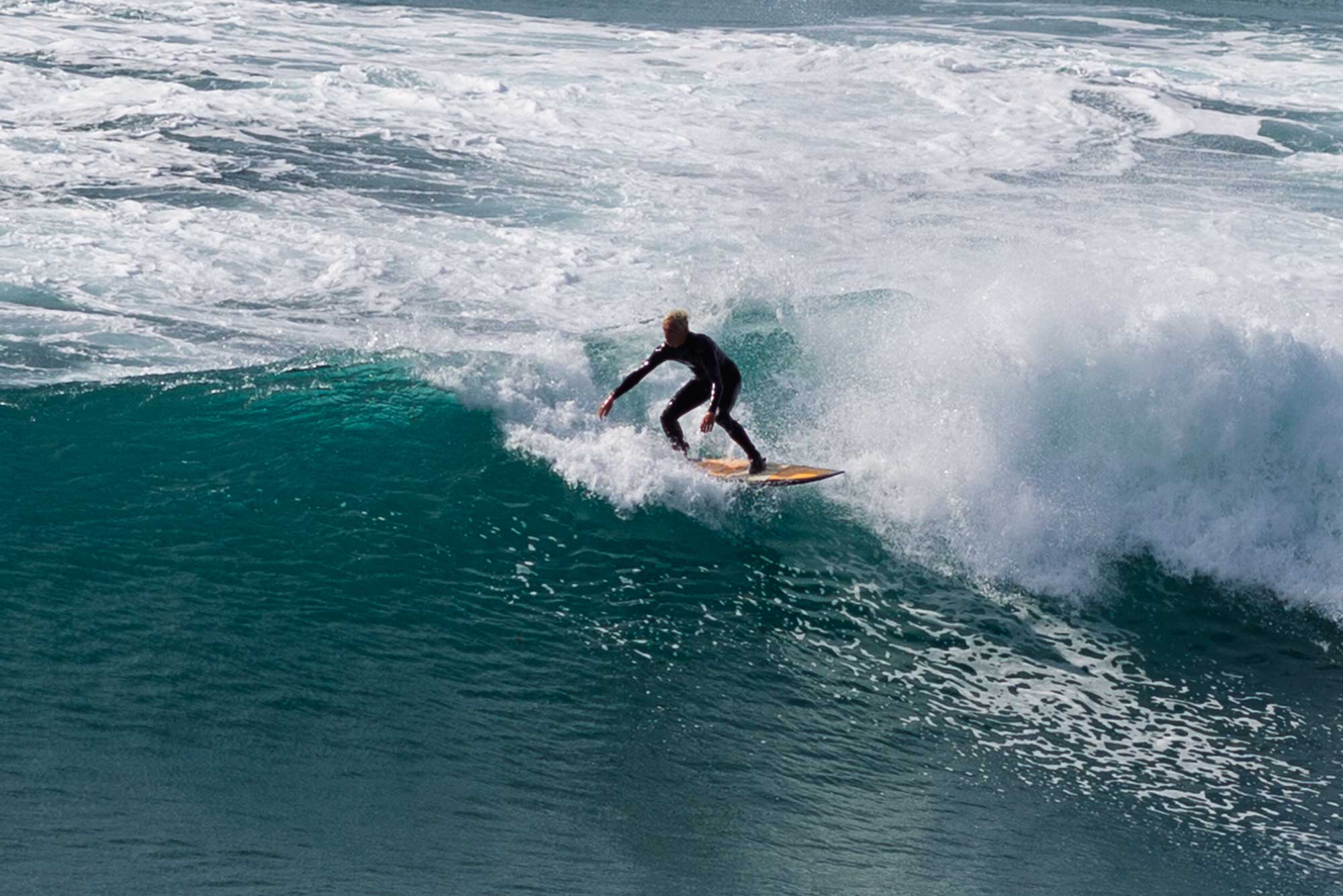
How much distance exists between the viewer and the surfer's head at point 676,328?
32.7 ft

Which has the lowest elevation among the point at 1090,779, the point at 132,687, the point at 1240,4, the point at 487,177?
the point at 1090,779

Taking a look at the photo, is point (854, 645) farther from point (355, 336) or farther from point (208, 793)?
point (355, 336)

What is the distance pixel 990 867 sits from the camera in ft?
24.1

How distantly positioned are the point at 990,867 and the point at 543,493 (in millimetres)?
4982

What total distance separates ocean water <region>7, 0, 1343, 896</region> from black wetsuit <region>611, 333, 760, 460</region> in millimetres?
497

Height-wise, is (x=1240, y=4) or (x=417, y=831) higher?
(x=1240, y=4)

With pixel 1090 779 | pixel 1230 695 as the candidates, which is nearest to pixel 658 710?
pixel 1090 779

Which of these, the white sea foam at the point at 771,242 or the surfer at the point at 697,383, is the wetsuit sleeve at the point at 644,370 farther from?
the white sea foam at the point at 771,242

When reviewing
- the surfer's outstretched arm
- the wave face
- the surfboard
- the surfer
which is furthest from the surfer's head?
the wave face

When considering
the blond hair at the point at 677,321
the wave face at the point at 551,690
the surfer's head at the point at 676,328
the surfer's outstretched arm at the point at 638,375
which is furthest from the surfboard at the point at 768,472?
the blond hair at the point at 677,321

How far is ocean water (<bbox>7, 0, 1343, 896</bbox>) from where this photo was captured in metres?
7.41

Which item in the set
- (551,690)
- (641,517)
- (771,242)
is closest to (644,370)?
(641,517)

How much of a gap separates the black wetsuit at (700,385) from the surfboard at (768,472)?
16 cm

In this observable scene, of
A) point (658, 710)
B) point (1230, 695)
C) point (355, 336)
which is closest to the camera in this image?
point (658, 710)
